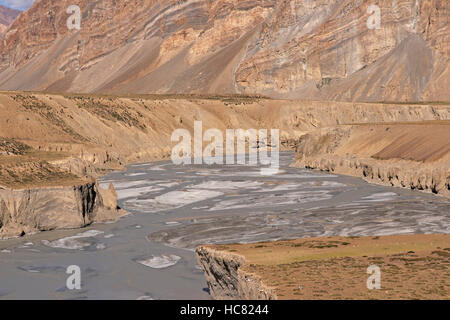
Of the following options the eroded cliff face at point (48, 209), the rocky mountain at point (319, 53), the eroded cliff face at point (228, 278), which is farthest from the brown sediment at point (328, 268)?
the rocky mountain at point (319, 53)

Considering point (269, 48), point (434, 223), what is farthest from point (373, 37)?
point (434, 223)

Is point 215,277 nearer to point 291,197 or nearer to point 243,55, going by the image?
point 291,197

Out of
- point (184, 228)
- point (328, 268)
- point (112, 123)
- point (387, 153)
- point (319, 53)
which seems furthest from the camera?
point (319, 53)

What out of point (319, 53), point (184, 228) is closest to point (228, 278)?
point (184, 228)

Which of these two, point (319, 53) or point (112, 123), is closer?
point (112, 123)

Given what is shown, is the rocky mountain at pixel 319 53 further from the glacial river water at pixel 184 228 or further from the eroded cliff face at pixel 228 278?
the eroded cliff face at pixel 228 278

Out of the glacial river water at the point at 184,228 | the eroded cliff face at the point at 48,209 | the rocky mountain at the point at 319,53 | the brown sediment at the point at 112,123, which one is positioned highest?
the rocky mountain at the point at 319,53

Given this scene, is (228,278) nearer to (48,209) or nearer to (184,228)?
(184,228)
